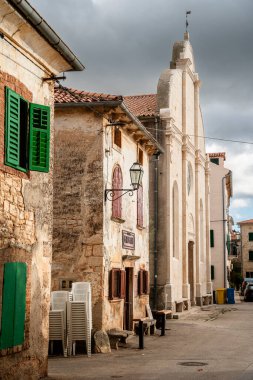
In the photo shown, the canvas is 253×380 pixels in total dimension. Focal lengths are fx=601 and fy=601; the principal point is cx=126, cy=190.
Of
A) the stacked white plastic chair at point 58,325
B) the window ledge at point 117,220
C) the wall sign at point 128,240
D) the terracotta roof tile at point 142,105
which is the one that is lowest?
the stacked white plastic chair at point 58,325

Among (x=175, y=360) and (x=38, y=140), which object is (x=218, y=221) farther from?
(x=38, y=140)

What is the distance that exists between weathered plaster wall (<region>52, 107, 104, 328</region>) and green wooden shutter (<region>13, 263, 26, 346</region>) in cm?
560

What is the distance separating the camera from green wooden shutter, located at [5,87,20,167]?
9.81 m

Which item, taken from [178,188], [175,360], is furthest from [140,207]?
[178,188]

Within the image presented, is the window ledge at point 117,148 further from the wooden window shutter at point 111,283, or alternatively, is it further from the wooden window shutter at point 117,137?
the wooden window shutter at point 111,283

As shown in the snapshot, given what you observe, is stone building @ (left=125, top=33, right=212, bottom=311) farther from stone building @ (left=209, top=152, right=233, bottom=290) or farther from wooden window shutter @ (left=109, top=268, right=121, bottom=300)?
wooden window shutter @ (left=109, top=268, right=121, bottom=300)

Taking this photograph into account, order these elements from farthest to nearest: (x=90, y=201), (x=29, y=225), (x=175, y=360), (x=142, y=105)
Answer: (x=142, y=105), (x=90, y=201), (x=175, y=360), (x=29, y=225)

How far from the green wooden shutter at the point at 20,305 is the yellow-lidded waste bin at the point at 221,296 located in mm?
29857

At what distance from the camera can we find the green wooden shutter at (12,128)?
9812 mm

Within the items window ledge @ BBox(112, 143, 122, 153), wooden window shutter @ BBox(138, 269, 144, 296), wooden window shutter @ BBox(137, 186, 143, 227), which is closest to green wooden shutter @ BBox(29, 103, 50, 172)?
window ledge @ BBox(112, 143, 122, 153)

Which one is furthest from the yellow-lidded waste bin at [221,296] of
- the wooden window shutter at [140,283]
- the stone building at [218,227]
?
the wooden window shutter at [140,283]

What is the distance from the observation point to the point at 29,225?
10820 mm

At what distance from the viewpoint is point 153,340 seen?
17531mm

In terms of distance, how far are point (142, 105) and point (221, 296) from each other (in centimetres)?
1587
